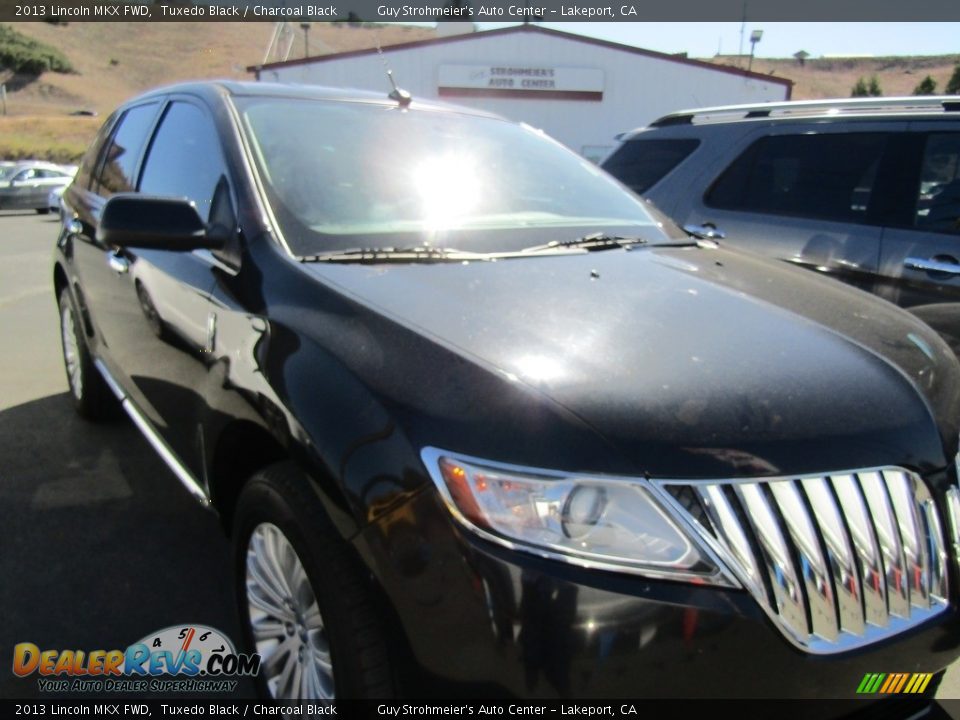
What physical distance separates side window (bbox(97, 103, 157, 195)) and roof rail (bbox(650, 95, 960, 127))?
10.7 ft

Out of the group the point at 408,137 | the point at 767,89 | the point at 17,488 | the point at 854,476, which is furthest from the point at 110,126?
the point at 767,89

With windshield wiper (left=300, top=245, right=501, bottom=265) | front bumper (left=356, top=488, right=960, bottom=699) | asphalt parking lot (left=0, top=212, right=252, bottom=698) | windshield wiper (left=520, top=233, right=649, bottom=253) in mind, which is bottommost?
asphalt parking lot (left=0, top=212, right=252, bottom=698)

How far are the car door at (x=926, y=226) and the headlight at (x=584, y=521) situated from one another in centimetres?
256

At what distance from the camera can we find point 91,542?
10.6ft

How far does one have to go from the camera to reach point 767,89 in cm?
2534

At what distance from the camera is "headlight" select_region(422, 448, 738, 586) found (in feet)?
4.61

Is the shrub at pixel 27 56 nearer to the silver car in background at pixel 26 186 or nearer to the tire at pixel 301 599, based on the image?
the silver car in background at pixel 26 186

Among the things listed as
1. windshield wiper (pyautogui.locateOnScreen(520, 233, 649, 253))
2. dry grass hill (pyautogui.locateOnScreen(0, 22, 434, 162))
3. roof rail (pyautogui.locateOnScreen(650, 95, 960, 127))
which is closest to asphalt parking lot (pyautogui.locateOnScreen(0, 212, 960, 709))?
windshield wiper (pyautogui.locateOnScreen(520, 233, 649, 253))

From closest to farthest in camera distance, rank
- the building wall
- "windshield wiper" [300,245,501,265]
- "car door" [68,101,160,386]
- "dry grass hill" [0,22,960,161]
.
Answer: "windshield wiper" [300,245,501,265] → "car door" [68,101,160,386] → the building wall → "dry grass hill" [0,22,960,161]

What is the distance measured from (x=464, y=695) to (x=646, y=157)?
434 cm

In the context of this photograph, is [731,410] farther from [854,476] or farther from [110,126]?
[110,126]

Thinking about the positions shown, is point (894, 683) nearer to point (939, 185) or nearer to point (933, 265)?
point (933, 265)

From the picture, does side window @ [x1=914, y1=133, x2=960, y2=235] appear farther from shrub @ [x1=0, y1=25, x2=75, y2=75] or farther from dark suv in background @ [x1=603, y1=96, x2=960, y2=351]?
shrub @ [x1=0, y1=25, x2=75, y2=75]

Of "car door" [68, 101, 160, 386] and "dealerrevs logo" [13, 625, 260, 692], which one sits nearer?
"dealerrevs logo" [13, 625, 260, 692]
